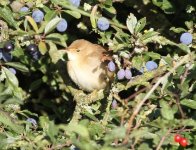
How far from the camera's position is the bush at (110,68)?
296 centimetres

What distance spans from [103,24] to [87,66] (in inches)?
29.4

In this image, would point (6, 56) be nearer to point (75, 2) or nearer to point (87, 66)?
point (75, 2)

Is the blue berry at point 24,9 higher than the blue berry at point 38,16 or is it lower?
lower

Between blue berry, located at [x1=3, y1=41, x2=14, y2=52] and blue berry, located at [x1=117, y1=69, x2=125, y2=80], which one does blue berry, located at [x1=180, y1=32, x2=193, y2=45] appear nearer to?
blue berry, located at [x1=117, y1=69, x2=125, y2=80]

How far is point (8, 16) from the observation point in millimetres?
3754

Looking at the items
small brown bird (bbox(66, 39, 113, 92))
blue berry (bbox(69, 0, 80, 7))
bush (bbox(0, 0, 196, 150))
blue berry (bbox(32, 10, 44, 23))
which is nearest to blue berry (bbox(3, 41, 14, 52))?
bush (bbox(0, 0, 196, 150))

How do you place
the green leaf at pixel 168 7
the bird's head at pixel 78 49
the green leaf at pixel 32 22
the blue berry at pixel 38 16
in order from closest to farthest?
the green leaf at pixel 32 22 → the blue berry at pixel 38 16 → the green leaf at pixel 168 7 → the bird's head at pixel 78 49

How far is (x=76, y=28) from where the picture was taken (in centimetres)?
472

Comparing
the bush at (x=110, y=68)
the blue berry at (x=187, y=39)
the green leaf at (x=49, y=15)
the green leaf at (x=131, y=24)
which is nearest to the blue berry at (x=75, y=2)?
the bush at (x=110, y=68)

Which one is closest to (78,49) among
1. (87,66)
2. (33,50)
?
(87,66)

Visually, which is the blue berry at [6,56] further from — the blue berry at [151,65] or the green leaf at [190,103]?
the green leaf at [190,103]

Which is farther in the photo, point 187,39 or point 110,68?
point 110,68

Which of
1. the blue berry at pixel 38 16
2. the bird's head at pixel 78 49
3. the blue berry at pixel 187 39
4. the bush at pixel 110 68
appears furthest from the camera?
the bird's head at pixel 78 49

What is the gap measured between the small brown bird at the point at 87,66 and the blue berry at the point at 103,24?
18.3 inches
